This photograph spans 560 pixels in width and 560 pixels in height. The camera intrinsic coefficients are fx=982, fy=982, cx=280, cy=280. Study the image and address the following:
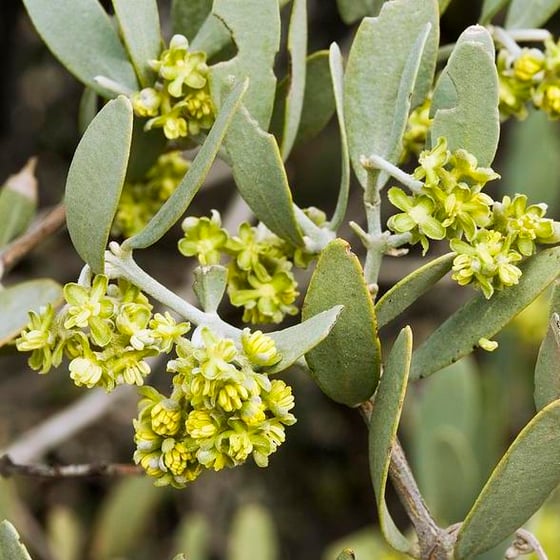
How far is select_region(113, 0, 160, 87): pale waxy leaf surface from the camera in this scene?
0.93m

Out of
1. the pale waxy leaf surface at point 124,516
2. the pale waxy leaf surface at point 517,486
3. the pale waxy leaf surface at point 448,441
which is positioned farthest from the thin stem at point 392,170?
the pale waxy leaf surface at point 124,516

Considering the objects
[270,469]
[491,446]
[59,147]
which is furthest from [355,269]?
[270,469]

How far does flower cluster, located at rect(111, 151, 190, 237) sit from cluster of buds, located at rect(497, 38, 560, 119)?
38 centimetres

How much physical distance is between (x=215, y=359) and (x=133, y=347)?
8cm

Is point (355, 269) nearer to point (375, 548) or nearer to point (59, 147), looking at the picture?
point (375, 548)

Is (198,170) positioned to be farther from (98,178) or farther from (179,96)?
(179,96)

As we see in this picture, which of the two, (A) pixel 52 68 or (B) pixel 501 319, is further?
(A) pixel 52 68

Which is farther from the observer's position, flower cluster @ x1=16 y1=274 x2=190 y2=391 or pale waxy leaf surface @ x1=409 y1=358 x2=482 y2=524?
pale waxy leaf surface @ x1=409 y1=358 x2=482 y2=524

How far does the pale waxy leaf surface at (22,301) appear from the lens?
104cm

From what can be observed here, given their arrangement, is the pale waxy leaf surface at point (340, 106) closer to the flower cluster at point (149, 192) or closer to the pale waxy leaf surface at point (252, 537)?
the flower cluster at point (149, 192)

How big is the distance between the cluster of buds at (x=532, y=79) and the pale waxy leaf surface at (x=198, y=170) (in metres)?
0.41

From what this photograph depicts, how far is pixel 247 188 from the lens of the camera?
892 millimetres

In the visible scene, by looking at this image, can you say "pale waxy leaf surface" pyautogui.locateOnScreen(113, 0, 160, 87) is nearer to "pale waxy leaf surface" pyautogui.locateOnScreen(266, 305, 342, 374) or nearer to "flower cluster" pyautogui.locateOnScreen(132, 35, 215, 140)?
"flower cluster" pyautogui.locateOnScreen(132, 35, 215, 140)

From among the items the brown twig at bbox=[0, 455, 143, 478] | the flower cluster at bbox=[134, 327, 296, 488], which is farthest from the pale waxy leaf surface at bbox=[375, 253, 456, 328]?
the brown twig at bbox=[0, 455, 143, 478]
